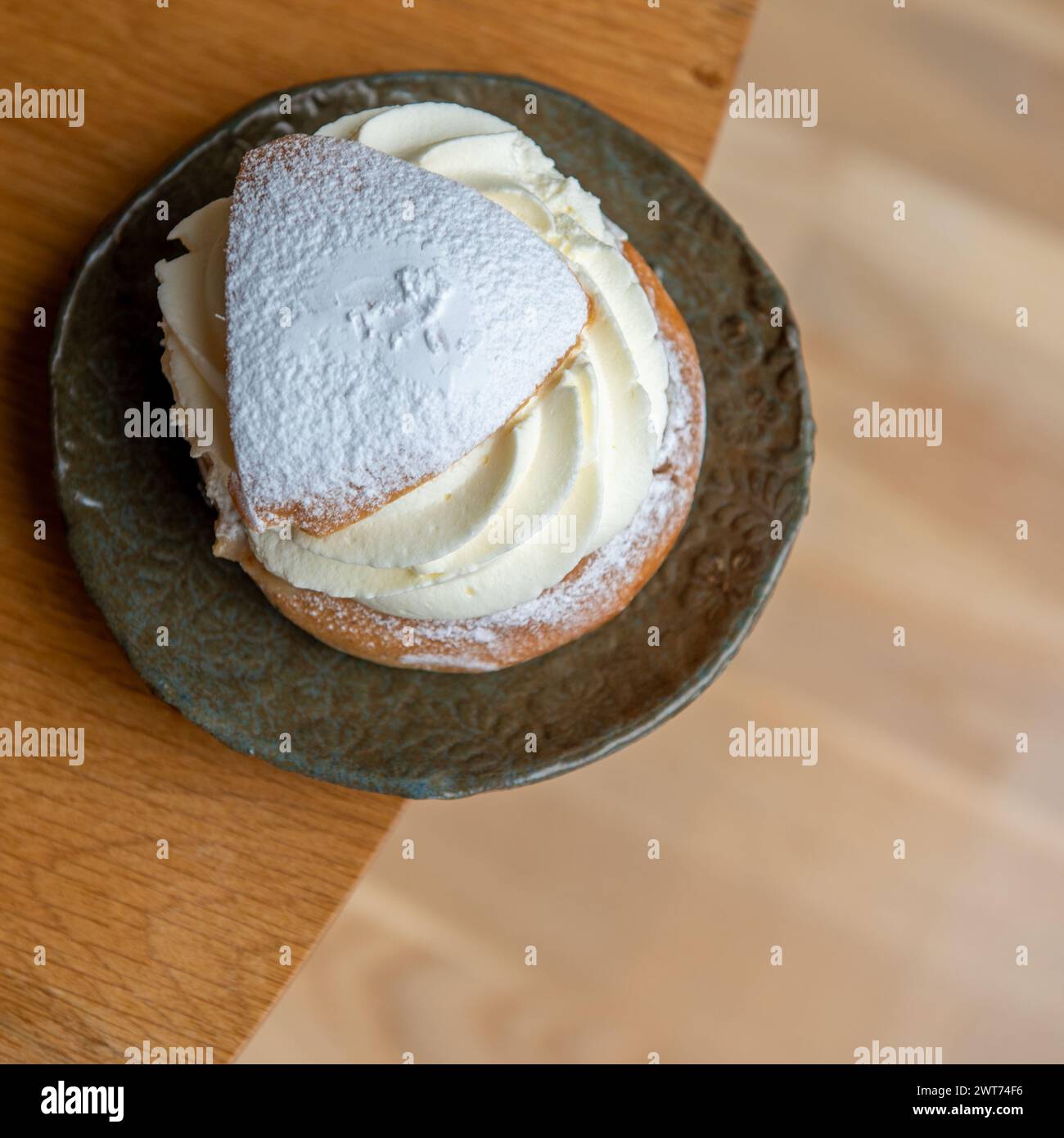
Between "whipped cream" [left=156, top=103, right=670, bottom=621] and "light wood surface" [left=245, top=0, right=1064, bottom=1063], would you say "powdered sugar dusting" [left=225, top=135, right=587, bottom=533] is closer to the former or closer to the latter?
"whipped cream" [left=156, top=103, right=670, bottom=621]

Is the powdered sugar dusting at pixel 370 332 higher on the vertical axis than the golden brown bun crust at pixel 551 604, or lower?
higher

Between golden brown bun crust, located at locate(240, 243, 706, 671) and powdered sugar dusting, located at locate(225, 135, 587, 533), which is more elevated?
powdered sugar dusting, located at locate(225, 135, 587, 533)

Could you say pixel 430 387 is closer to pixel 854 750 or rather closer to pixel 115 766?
pixel 115 766

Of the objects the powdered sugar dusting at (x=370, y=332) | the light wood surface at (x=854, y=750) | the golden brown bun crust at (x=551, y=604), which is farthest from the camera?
the light wood surface at (x=854, y=750)

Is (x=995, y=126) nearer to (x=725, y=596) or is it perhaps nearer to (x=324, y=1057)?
(x=725, y=596)

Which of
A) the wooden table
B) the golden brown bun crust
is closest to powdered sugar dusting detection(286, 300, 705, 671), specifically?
the golden brown bun crust

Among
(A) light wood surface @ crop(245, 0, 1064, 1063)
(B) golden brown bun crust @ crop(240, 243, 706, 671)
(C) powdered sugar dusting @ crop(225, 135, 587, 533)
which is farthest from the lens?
(A) light wood surface @ crop(245, 0, 1064, 1063)

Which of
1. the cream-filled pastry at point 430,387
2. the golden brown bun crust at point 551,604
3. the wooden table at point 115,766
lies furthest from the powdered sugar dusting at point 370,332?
the wooden table at point 115,766

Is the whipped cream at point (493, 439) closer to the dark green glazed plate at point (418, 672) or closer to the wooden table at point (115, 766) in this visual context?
the dark green glazed plate at point (418, 672)
